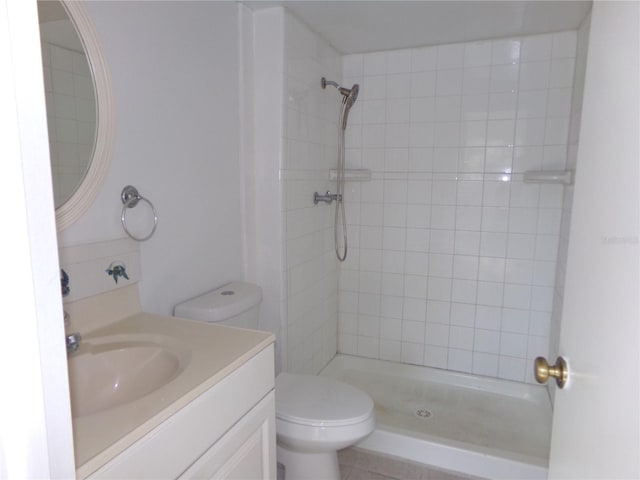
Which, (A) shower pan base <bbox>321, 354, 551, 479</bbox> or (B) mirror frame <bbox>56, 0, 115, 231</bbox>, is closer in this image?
(B) mirror frame <bbox>56, 0, 115, 231</bbox>

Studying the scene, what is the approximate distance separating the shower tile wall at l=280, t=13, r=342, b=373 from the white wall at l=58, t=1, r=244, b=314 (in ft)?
0.86

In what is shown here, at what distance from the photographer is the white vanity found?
2.64 ft

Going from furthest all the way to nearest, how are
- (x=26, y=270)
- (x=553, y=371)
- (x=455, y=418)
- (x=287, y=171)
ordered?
(x=455, y=418)
(x=287, y=171)
(x=553, y=371)
(x=26, y=270)

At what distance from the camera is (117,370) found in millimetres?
1179

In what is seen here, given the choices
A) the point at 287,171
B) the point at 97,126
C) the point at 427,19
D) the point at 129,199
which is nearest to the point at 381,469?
the point at 287,171

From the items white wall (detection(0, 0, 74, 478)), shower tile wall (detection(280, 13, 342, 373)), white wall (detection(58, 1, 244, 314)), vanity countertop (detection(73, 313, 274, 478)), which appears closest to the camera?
white wall (detection(0, 0, 74, 478))

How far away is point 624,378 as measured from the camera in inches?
21.5

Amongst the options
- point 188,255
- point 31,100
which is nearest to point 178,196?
point 188,255

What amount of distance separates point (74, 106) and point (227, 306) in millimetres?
839

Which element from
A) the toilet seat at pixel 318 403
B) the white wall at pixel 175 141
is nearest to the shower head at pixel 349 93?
the white wall at pixel 175 141

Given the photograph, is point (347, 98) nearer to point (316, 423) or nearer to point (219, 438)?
point (316, 423)

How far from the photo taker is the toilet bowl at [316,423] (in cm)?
159

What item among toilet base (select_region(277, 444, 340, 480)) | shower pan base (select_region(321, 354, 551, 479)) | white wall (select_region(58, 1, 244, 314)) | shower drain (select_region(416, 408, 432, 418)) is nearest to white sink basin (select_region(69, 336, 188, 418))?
white wall (select_region(58, 1, 244, 314))

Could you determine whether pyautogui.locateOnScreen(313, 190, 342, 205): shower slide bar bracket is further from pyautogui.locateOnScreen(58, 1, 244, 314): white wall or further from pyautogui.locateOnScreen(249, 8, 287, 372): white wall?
pyautogui.locateOnScreen(58, 1, 244, 314): white wall
